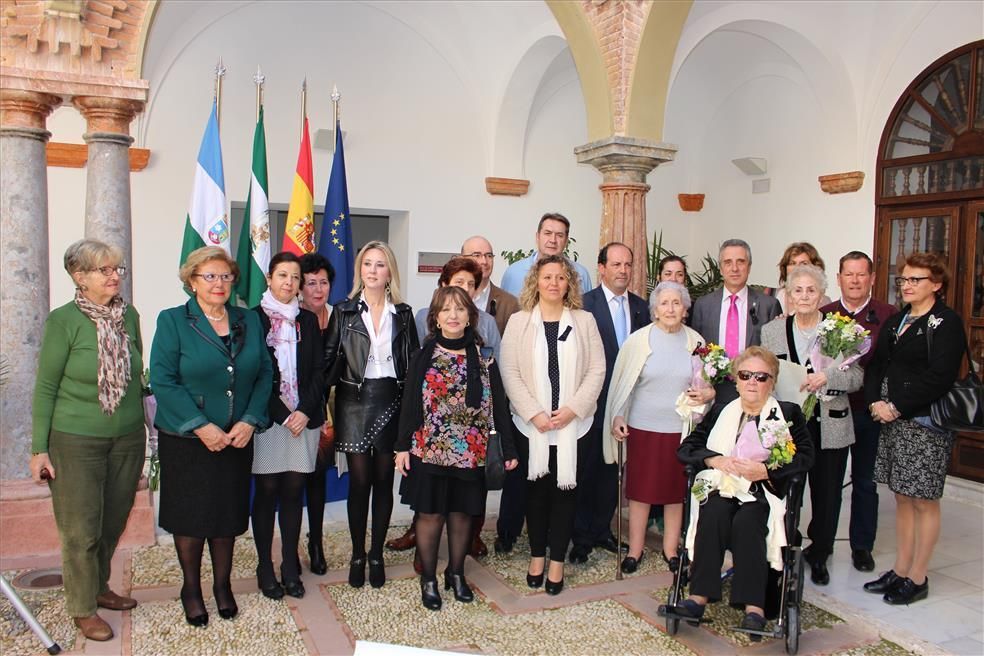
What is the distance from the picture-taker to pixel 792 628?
3443mm

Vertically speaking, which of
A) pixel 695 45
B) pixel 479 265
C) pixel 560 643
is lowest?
pixel 560 643

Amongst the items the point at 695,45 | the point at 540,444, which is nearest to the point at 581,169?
the point at 695,45

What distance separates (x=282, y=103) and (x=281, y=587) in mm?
5423

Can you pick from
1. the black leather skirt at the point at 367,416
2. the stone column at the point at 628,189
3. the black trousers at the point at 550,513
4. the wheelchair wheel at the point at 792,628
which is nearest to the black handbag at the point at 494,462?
the black trousers at the point at 550,513

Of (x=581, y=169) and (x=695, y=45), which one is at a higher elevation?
(x=695, y=45)

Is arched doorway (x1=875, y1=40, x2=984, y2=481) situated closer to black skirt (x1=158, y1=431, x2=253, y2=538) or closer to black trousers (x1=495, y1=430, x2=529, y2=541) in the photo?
black trousers (x1=495, y1=430, x2=529, y2=541)

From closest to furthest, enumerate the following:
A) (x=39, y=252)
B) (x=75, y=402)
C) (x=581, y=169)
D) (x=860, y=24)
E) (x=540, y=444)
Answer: (x=75, y=402), (x=540, y=444), (x=39, y=252), (x=860, y=24), (x=581, y=169)

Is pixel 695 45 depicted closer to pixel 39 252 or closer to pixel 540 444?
pixel 540 444

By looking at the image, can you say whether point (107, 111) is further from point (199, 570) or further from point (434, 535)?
point (434, 535)

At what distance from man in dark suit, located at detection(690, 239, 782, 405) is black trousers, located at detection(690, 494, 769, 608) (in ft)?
3.84

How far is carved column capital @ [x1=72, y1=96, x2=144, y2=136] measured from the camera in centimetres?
436

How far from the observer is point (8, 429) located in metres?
4.35

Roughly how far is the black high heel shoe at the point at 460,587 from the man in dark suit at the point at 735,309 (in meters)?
1.90

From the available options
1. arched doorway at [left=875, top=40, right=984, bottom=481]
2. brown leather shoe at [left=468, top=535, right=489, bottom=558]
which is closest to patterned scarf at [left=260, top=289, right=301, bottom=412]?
brown leather shoe at [left=468, top=535, right=489, bottom=558]
